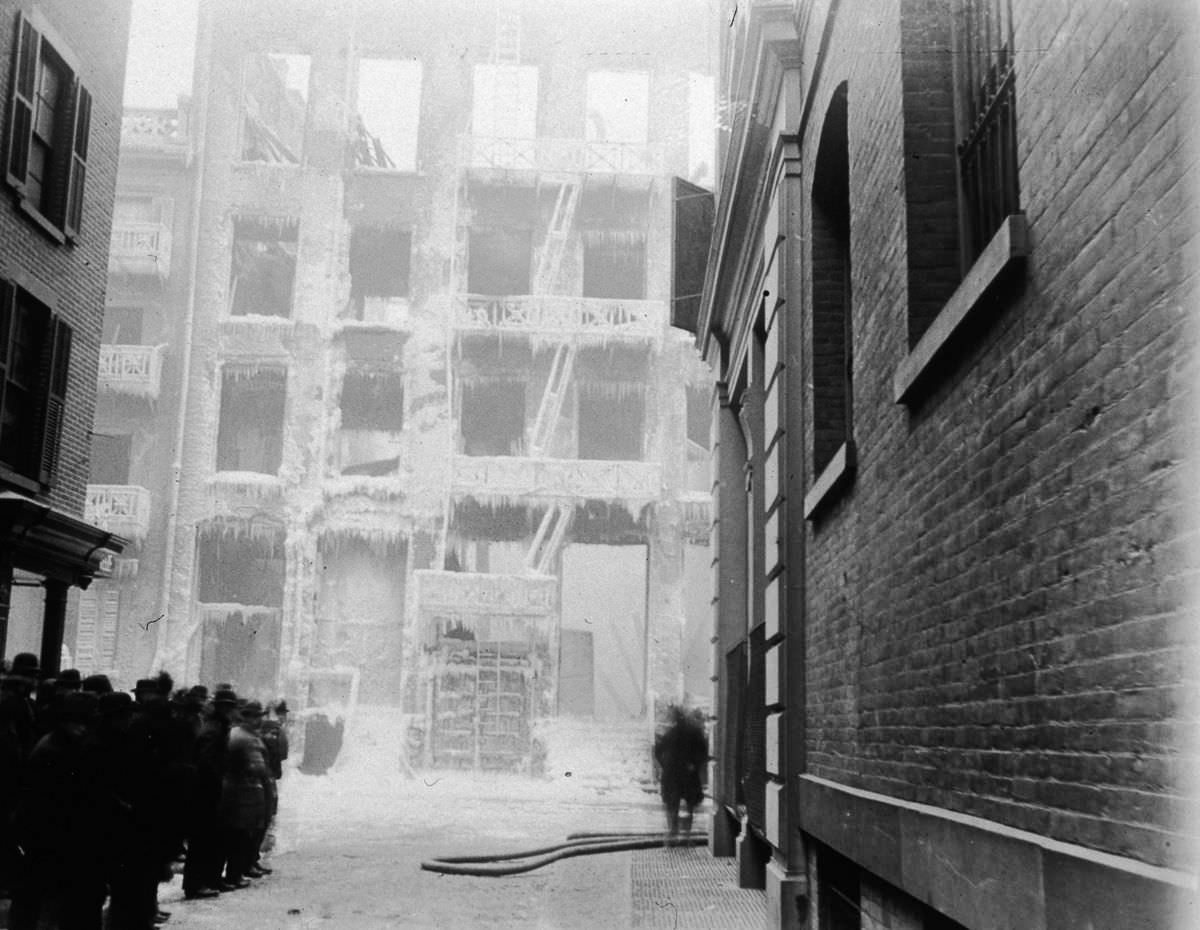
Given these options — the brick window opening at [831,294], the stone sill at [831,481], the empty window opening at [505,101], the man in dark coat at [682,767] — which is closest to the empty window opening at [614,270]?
the empty window opening at [505,101]

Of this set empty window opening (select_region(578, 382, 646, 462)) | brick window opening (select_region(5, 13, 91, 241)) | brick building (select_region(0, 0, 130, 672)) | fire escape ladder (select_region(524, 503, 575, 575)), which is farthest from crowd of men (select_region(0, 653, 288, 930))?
empty window opening (select_region(578, 382, 646, 462))

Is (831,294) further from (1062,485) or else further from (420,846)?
(420,846)

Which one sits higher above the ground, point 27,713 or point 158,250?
point 158,250

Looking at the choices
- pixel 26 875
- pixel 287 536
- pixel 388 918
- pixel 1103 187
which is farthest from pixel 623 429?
pixel 1103 187

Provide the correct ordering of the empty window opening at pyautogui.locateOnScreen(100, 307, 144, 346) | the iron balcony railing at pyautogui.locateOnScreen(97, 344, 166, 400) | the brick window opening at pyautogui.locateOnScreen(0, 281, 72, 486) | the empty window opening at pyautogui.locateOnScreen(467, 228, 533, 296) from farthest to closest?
the empty window opening at pyautogui.locateOnScreen(467, 228, 533, 296) → the empty window opening at pyautogui.locateOnScreen(100, 307, 144, 346) → the iron balcony railing at pyautogui.locateOnScreen(97, 344, 166, 400) → the brick window opening at pyautogui.locateOnScreen(0, 281, 72, 486)

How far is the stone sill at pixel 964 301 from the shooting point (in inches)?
149

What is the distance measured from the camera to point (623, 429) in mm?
31594

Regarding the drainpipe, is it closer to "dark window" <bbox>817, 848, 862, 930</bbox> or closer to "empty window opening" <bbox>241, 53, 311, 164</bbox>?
"empty window opening" <bbox>241, 53, 311, 164</bbox>

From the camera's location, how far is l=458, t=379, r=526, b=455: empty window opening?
31547 millimetres

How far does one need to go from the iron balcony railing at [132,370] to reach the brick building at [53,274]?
1352 centimetres

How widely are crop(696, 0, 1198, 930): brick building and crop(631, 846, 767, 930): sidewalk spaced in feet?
5.16

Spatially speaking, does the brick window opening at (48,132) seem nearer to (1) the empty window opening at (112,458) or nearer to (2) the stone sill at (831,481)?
(2) the stone sill at (831,481)

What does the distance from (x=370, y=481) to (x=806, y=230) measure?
2269cm

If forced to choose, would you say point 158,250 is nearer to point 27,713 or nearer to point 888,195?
point 27,713
